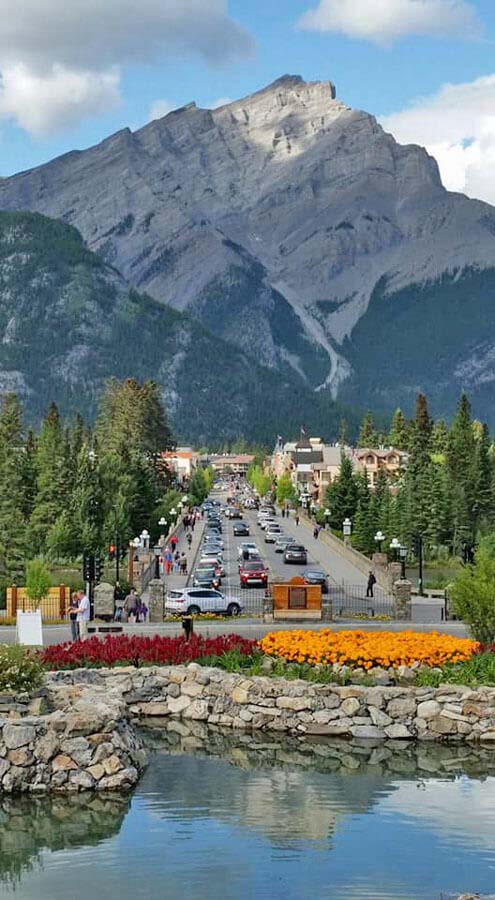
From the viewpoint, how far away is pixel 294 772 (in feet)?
97.0

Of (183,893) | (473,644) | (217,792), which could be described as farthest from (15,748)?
(473,644)

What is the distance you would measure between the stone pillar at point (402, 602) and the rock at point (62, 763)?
26.3m

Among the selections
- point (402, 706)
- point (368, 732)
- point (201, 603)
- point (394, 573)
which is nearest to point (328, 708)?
point (368, 732)

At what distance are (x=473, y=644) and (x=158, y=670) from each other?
327 inches

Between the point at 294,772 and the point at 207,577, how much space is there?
43.6m

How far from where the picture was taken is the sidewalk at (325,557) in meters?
76.1

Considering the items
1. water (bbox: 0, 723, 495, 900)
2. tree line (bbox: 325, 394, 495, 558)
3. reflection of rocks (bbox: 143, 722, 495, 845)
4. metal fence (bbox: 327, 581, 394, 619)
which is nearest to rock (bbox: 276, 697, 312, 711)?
reflection of rocks (bbox: 143, 722, 495, 845)

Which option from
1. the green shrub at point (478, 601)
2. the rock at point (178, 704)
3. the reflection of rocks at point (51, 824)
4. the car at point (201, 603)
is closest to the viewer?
the reflection of rocks at point (51, 824)

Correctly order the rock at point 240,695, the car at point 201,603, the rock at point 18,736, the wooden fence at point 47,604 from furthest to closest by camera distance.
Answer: the car at point 201,603 → the wooden fence at point 47,604 → the rock at point 240,695 → the rock at point 18,736

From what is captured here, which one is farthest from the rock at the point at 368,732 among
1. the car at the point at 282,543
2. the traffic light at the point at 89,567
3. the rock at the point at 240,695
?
the car at the point at 282,543

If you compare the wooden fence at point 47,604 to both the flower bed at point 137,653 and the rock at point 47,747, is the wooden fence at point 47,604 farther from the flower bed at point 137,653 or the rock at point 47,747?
the rock at point 47,747

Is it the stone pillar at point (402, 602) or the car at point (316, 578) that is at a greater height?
the car at point (316, 578)

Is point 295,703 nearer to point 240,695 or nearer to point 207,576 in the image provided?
point 240,695

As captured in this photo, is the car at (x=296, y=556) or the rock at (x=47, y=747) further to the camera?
the car at (x=296, y=556)
